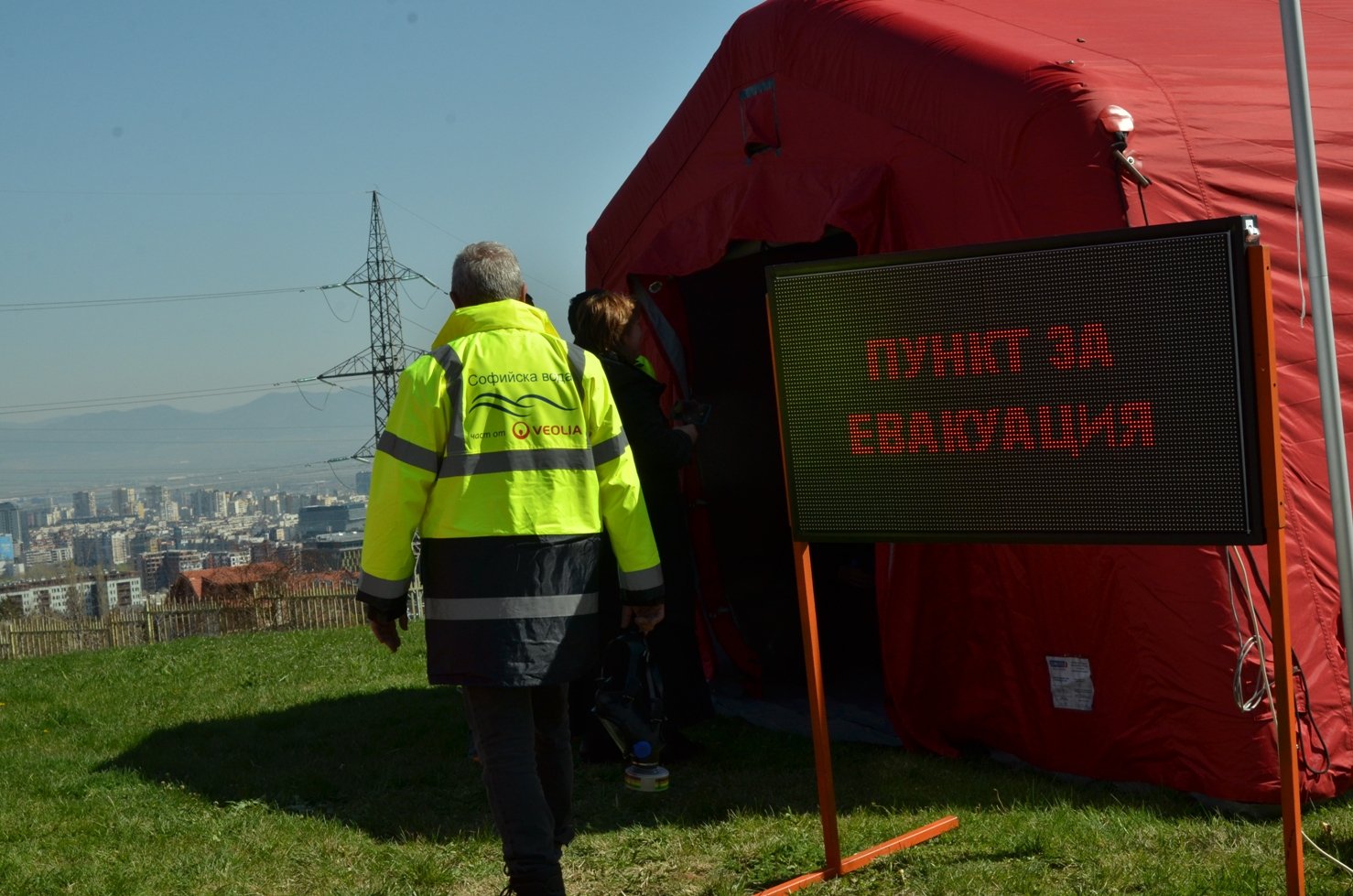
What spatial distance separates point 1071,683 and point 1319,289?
6.33ft

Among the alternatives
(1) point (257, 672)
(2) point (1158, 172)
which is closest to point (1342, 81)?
(2) point (1158, 172)

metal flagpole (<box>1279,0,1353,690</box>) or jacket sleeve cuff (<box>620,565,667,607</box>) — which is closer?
metal flagpole (<box>1279,0,1353,690</box>)

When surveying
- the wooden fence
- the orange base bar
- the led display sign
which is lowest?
the wooden fence

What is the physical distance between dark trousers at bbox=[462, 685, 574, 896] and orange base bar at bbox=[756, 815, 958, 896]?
698 mm

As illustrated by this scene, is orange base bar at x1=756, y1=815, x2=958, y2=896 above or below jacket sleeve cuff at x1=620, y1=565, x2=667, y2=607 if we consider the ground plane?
below

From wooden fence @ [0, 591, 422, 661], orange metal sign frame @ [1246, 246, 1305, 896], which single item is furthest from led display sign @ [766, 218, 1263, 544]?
wooden fence @ [0, 591, 422, 661]

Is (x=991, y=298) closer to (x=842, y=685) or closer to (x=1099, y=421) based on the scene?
(x=1099, y=421)

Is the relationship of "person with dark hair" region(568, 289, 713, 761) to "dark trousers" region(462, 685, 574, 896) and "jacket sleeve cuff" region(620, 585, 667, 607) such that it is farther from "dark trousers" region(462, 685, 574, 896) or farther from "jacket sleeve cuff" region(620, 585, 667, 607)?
"dark trousers" region(462, 685, 574, 896)

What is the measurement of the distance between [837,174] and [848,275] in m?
1.92

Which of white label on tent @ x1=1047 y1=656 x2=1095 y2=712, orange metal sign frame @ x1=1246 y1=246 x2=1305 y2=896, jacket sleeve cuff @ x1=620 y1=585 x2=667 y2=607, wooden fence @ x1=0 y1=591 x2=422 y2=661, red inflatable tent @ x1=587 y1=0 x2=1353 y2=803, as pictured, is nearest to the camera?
orange metal sign frame @ x1=1246 y1=246 x2=1305 y2=896

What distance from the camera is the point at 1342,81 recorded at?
543 centimetres

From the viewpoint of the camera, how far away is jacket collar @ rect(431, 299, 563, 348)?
3.80m

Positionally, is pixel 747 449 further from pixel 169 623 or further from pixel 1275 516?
pixel 169 623

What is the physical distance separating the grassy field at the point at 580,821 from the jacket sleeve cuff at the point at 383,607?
1.00m
